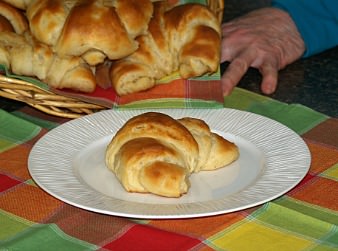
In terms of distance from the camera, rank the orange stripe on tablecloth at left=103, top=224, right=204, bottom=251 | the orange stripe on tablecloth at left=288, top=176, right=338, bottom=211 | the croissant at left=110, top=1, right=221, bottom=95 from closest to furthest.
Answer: the orange stripe on tablecloth at left=103, top=224, right=204, bottom=251
the orange stripe on tablecloth at left=288, top=176, right=338, bottom=211
the croissant at left=110, top=1, right=221, bottom=95

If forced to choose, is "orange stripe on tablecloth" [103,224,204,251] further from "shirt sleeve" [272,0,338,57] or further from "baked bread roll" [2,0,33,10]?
"shirt sleeve" [272,0,338,57]

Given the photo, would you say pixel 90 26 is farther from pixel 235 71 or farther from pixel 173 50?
pixel 235 71

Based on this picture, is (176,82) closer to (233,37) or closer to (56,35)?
(56,35)

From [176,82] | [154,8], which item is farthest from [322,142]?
[154,8]

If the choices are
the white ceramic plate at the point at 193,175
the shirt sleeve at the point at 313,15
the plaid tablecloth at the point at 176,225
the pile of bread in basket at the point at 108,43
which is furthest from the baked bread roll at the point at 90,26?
the shirt sleeve at the point at 313,15

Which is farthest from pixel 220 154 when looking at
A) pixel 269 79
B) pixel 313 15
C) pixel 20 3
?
pixel 313 15

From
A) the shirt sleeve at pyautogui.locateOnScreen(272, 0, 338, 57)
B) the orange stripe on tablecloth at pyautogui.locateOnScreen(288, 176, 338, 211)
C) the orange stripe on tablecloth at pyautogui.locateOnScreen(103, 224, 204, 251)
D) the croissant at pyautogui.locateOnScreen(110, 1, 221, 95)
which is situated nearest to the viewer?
the orange stripe on tablecloth at pyautogui.locateOnScreen(103, 224, 204, 251)

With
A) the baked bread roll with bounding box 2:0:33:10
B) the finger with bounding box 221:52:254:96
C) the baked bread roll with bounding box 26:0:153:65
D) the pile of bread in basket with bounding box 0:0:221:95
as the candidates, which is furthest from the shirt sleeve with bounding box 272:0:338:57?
the baked bread roll with bounding box 2:0:33:10
